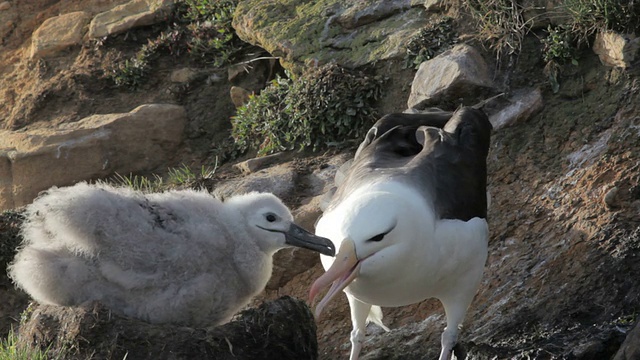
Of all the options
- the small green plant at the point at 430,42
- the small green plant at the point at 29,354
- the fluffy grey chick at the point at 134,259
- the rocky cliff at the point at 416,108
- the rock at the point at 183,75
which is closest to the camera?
the small green plant at the point at 29,354

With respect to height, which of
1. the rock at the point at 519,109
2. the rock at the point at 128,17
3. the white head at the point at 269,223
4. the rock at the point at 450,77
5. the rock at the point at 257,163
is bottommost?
the rock at the point at 257,163

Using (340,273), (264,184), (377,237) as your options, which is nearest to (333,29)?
(264,184)

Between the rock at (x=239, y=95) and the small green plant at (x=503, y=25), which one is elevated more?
the small green plant at (x=503, y=25)

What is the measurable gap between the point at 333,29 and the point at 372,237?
4.39m

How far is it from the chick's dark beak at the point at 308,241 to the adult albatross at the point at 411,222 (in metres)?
0.07

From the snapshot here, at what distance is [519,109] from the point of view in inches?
361

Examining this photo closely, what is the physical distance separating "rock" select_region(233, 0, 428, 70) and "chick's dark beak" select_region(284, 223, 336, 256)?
3.07 m

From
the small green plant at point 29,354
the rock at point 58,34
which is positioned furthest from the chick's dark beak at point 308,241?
the rock at point 58,34

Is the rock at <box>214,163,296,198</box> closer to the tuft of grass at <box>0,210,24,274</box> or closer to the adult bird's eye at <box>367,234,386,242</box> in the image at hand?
the tuft of grass at <box>0,210,24,274</box>

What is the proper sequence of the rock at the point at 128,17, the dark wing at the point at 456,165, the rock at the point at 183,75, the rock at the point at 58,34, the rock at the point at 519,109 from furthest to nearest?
the rock at the point at 58,34 < the rock at the point at 128,17 < the rock at the point at 183,75 < the rock at the point at 519,109 < the dark wing at the point at 456,165

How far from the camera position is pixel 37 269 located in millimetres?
6910

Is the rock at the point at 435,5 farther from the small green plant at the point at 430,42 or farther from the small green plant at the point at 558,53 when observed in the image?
the small green plant at the point at 558,53

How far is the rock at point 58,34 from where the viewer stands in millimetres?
12125

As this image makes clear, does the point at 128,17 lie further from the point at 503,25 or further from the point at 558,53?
the point at 558,53
